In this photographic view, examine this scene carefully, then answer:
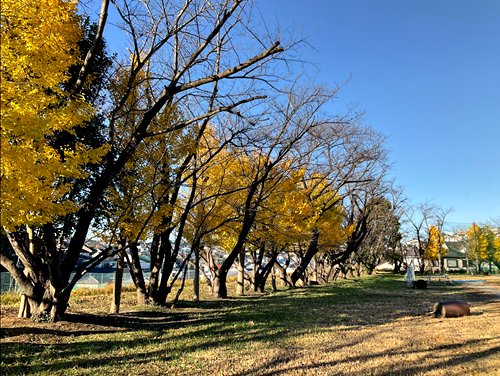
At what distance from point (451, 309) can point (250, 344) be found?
6.53 metres

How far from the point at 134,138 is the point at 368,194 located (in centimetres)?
2111

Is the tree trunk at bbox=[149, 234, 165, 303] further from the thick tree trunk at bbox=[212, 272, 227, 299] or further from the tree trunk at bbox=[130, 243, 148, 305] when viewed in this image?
the thick tree trunk at bbox=[212, 272, 227, 299]

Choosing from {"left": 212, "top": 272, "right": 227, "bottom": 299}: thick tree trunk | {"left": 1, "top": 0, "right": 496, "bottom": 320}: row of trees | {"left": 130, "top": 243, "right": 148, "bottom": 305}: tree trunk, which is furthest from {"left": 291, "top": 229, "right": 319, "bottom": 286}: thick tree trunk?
{"left": 130, "top": 243, "right": 148, "bottom": 305}: tree trunk

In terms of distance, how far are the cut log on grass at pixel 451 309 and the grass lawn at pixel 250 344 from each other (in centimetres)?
27

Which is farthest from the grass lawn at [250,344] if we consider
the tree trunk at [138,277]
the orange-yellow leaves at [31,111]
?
the orange-yellow leaves at [31,111]

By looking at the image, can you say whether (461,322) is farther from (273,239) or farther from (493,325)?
(273,239)

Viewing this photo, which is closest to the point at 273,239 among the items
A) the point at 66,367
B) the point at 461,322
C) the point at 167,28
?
the point at 461,322

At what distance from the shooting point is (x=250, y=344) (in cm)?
616

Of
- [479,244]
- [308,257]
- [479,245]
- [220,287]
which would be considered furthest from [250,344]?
[479,244]

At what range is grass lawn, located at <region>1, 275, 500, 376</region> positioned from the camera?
475 centimetres

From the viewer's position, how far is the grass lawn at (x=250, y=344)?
15.6 ft

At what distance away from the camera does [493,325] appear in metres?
8.23

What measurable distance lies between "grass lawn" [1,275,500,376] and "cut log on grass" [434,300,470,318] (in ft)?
0.90

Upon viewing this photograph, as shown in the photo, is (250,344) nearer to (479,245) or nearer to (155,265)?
(155,265)
